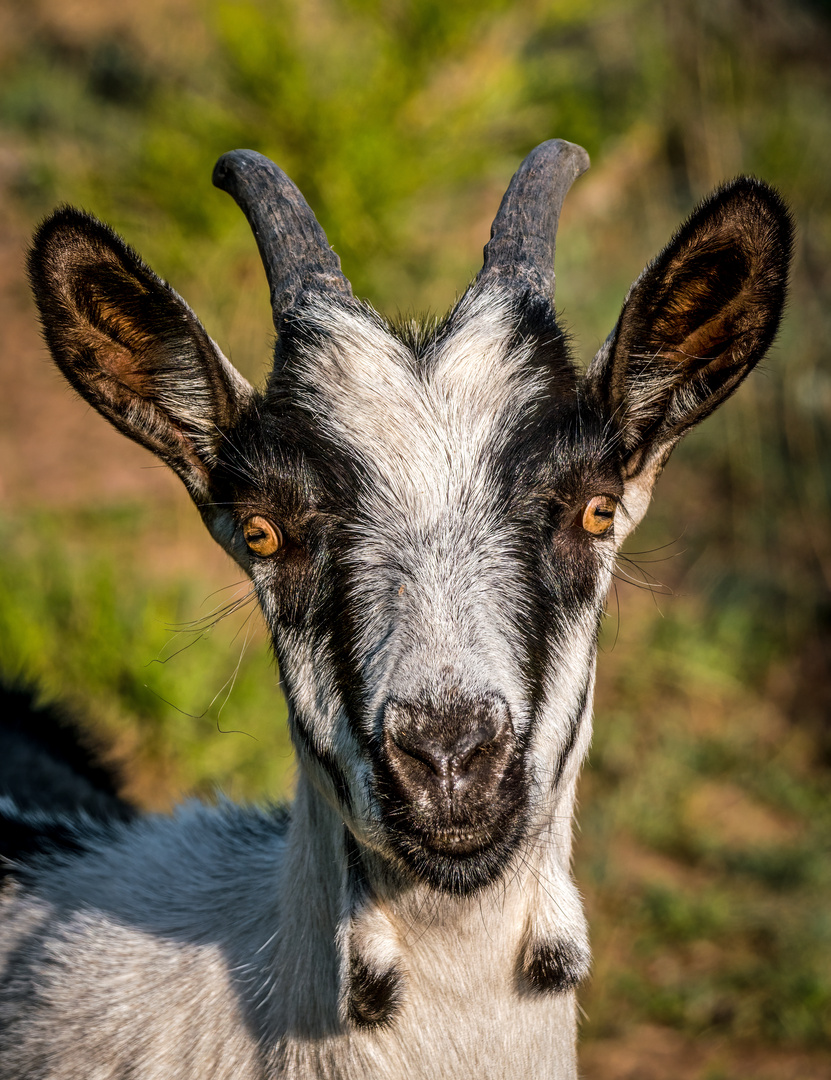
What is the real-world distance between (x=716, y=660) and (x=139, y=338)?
625 centimetres

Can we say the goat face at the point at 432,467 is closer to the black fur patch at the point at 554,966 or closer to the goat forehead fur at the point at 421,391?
the goat forehead fur at the point at 421,391

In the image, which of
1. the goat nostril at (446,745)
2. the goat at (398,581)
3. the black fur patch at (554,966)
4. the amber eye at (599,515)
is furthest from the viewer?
the amber eye at (599,515)

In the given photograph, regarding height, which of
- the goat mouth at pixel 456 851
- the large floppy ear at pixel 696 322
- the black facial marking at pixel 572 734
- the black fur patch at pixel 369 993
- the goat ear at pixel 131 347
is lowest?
the black fur patch at pixel 369 993

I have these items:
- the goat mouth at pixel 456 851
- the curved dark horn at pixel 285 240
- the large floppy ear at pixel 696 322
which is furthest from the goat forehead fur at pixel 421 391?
the goat mouth at pixel 456 851

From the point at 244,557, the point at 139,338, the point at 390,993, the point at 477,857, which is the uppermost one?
the point at 139,338

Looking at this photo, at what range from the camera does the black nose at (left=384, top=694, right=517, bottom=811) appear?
7.09 feet

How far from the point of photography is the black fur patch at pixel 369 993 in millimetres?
2512

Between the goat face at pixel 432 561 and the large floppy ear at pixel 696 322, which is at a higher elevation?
the large floppy ear at pixel 696 322

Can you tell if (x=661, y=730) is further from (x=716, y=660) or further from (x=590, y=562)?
(x=590, y=562)

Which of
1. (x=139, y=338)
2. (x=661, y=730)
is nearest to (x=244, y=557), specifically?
(x=139, y=338)

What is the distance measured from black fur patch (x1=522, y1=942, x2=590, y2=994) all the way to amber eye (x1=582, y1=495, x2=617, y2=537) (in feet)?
3.34

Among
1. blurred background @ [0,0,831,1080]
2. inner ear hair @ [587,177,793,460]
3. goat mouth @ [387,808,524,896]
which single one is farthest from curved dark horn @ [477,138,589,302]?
blurred background @ [0,0,831,1080]

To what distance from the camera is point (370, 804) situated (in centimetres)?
231

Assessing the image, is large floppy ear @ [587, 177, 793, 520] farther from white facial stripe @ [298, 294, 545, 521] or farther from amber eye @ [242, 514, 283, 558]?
amber eye @ [242, 514, 283, 558]
